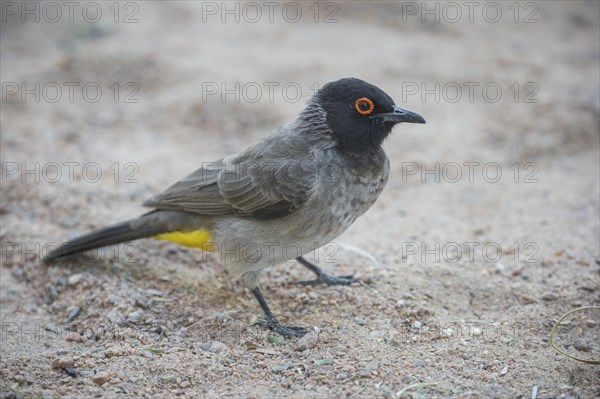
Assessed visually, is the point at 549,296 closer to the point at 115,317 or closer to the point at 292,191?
the point at 292,191

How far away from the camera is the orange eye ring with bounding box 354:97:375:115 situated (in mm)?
5234

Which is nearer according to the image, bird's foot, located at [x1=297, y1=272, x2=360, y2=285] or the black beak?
the black beak

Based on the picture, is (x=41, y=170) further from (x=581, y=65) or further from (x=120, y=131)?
(x=581, y=65)

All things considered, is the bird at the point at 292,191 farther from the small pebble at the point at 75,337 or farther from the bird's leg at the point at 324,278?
the small pebble at the point at 75,337

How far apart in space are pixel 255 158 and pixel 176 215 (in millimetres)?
922

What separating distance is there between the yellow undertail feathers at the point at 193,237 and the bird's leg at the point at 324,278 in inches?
37.9

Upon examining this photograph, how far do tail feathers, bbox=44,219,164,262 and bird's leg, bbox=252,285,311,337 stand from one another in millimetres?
1142

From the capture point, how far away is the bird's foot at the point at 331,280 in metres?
5.81

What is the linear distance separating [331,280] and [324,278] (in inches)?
3.0

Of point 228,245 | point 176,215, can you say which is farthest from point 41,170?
point 228,245

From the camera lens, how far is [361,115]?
5270 mm

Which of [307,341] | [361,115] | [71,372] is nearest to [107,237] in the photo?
[71,372]

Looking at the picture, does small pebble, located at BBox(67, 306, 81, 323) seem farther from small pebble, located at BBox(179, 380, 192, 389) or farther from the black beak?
the black beak

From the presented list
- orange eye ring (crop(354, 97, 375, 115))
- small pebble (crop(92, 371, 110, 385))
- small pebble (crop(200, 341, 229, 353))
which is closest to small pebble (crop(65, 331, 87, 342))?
small pebble (crop(92, 371, 110, 385))
